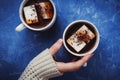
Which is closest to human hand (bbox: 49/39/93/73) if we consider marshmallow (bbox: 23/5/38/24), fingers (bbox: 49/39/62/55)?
fingers (bbox: 49/39/62/55)

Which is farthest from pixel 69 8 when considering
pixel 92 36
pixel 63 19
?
pixel 92 36

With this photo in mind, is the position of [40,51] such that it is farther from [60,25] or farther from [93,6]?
[93,6]

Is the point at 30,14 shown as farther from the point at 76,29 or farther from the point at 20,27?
the point at 76,29

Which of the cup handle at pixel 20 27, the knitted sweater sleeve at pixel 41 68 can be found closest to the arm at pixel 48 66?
the knitted sweater sleeve at pixel 41 68

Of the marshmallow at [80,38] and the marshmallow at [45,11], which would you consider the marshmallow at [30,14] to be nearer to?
the marshmallow at [45,11]

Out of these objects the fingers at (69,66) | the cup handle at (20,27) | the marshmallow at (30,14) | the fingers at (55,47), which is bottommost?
the fingers at (69,66)

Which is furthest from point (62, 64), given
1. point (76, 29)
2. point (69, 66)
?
point (76, 29)

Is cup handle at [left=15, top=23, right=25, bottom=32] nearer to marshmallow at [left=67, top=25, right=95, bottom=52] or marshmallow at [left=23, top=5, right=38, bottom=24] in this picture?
marshmallow at [left=23, top=5, right=38, bottom=24]
